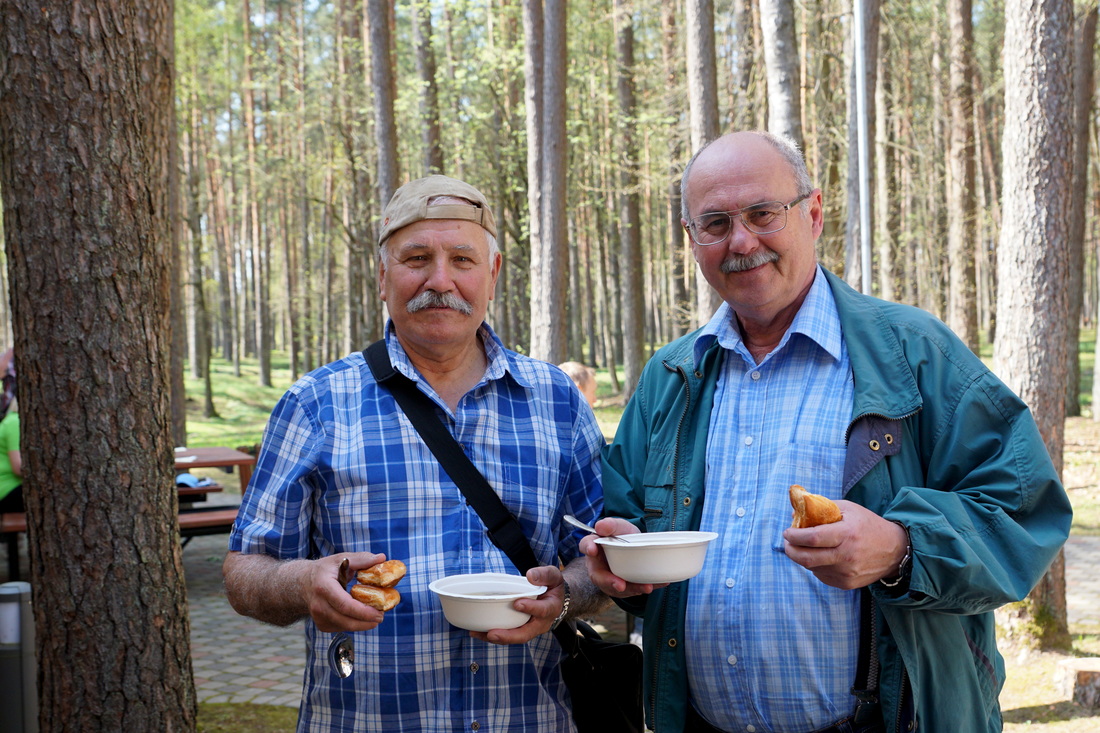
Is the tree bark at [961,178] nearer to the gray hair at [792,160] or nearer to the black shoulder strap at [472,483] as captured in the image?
the gray hair at [792,160]

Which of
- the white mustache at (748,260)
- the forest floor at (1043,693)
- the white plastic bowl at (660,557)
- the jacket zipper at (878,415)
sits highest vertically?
the white mustache at (748,260)

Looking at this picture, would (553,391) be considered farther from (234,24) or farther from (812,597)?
(234,24)

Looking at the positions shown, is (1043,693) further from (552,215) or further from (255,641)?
(552,215)

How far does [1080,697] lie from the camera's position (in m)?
5.32

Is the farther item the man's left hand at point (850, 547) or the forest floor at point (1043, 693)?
the forest floor at point (1043, 693)

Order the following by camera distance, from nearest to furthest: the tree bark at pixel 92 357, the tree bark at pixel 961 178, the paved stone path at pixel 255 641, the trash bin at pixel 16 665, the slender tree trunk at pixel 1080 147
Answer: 1. the tree bark at pixel 92 357
2. the trash bin at pixel 16 665
3. the paved stone path at pixel 255 641
4. the slender tree trunk at pixel 1080 147
5. the tree bark at pixel 961 178

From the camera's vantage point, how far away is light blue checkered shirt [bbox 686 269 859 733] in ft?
7.09

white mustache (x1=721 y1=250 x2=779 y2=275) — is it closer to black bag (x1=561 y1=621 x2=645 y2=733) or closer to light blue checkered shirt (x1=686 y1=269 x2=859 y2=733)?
light blue checkered shirt (x1=686 y1=269 x2=859 y2=733)

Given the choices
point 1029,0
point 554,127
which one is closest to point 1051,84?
point 1029,0

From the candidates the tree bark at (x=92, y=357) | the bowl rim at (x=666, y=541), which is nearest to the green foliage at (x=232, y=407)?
the tree bark at (x=92, y=357)

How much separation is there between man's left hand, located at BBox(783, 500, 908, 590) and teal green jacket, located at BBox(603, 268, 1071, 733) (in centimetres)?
5

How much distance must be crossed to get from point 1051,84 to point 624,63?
588 inches

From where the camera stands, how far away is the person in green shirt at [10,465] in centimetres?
804

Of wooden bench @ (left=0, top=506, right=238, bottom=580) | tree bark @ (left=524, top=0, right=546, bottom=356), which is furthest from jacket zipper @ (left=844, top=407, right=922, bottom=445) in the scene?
tree bark @ (left=524, top=0, right=546, bottom=356)
